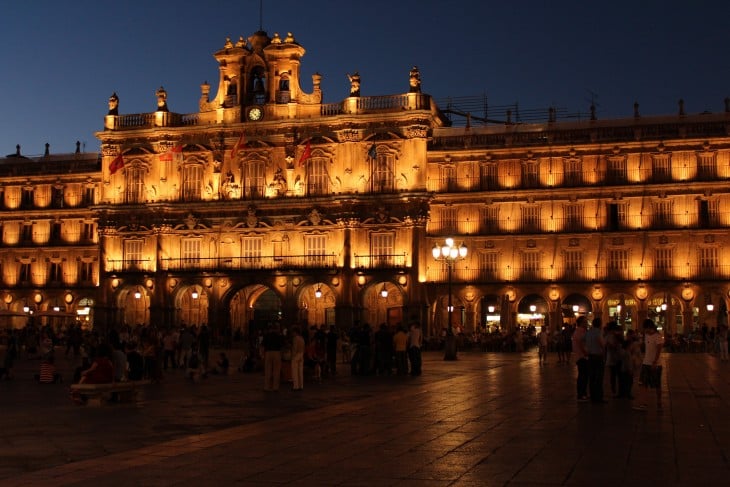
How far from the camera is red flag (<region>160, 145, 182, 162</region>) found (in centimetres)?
6762

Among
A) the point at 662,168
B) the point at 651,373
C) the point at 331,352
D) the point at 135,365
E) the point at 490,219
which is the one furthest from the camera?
the point at 490,219

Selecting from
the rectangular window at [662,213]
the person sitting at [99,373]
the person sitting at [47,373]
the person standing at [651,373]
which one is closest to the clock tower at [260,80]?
the rectangular window at [662,213]

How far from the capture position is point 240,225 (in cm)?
6675

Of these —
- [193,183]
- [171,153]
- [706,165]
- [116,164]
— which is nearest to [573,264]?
[706,165]

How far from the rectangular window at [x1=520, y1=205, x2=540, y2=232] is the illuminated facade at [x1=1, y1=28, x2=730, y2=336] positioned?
0.30 feet

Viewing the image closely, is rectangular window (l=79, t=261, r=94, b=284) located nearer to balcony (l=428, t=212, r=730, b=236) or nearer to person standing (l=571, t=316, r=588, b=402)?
balcony (l=428, t=212, r=730, b=236)

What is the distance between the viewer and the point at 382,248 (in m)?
64.0

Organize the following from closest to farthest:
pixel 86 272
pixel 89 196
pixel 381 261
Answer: pixel 381 261 < pixel 86 272 < pixel 89 196

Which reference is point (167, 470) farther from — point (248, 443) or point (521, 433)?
point (521, 433)

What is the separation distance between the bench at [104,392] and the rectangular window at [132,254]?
4622cm

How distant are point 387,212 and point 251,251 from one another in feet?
31.8

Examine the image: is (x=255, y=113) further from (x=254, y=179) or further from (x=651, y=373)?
(x=651, y=373)

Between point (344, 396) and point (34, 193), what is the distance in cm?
5652

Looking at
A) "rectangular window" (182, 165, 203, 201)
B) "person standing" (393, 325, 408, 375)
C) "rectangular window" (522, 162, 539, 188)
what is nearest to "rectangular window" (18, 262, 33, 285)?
"rectangular window" (182, 165, 203, 201)
